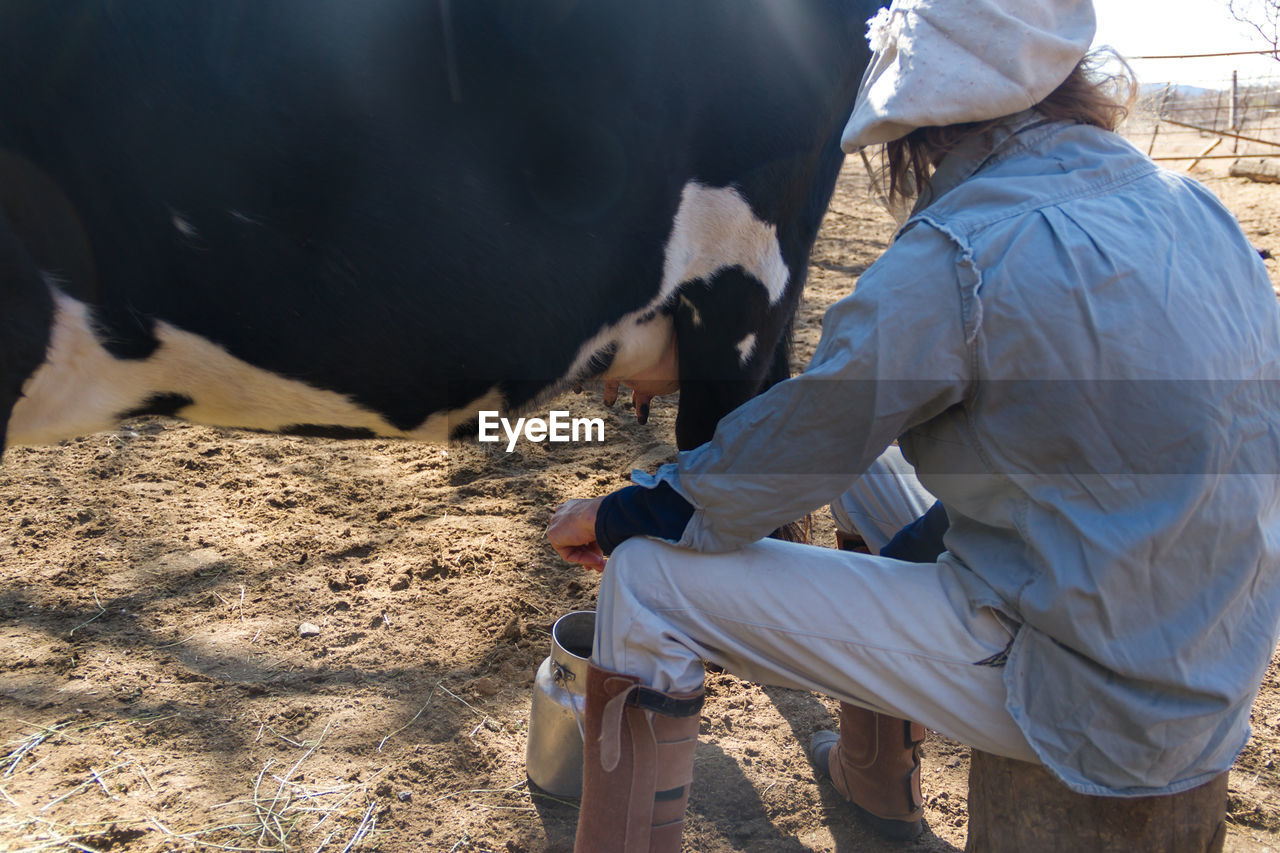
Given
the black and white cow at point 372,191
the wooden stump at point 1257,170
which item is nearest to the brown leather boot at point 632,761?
the black and white cow at point 372,191

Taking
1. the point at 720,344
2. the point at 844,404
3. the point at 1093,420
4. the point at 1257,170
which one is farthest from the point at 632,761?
the point at 1257,170

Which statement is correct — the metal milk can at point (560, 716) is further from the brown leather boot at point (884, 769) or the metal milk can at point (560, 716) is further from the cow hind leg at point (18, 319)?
the cow hind leg at point (18, 319)

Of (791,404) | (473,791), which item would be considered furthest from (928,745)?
(791,404)

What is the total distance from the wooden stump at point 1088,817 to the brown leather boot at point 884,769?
36 cm

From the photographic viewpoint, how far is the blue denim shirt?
114cm

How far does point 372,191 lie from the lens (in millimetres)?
1582

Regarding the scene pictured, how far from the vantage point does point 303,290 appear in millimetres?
1616

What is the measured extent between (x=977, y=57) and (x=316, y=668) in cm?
195

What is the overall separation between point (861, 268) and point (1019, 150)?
5274 millimetres

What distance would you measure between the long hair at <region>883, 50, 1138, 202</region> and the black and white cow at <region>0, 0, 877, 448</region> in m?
0.47

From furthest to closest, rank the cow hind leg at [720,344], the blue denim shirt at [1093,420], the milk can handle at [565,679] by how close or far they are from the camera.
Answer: the cow hind leg at [720,344]
the milk can handle at [565,679]
the blue denim shirt at [1093,420]

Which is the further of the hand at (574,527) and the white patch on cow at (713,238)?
the white patch on cow at (713,238)

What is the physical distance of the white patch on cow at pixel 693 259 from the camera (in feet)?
6.02

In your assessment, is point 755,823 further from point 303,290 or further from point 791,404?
point 303,290
